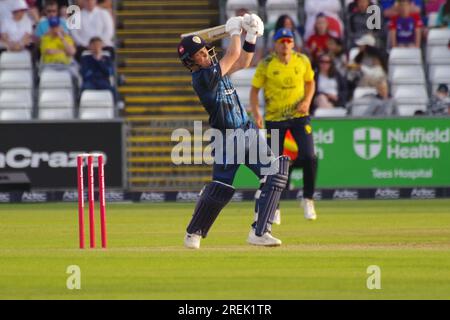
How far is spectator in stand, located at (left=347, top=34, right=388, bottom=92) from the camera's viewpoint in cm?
2425

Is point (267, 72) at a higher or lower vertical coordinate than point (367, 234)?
higher

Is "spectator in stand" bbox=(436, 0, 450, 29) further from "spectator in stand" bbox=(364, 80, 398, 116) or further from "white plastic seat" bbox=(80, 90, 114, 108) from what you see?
"white plastic seat" bbox=(80, 90, 114, 108)

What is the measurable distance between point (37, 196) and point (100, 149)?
1350mm

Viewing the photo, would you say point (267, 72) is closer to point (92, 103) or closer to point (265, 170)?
point (265, 170)

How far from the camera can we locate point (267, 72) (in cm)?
1758

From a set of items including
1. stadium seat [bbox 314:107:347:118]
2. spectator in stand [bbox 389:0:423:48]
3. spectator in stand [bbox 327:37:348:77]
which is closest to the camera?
stadium seat [bbox 314:107:347:118]

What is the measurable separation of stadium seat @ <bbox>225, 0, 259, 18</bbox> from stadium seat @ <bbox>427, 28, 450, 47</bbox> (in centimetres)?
333

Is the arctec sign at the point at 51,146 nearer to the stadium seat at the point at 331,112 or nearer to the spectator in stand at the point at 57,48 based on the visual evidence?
the spectator in stand at the point at 57,48

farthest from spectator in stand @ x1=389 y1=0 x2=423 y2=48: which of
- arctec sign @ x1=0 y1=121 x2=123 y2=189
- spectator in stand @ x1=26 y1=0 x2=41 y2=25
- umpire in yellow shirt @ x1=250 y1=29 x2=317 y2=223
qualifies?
umpire in yellow shirt @ x1=250 y1=29 x2=317 y2=223

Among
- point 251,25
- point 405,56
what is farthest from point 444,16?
point 251,25

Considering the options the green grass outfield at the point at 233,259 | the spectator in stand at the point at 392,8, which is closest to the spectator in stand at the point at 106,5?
the spectator in stand at the point at 392,8

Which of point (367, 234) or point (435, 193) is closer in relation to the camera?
point (367, 234)
